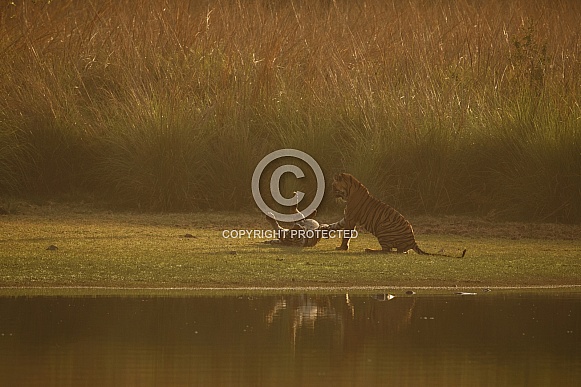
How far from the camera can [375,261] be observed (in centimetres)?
1191

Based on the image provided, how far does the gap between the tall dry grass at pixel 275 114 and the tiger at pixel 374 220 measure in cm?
256

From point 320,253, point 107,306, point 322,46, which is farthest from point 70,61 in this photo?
point 107,306

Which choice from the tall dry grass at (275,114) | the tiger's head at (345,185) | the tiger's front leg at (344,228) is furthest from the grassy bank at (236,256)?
the tall dry grass at (275,114)

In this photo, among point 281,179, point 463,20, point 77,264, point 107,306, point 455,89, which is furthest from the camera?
point 463,20

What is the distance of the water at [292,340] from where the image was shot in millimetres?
6777

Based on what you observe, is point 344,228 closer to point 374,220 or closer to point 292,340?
point 374,220

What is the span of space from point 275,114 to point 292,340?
8937 mm

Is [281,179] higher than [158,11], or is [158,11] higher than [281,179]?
[158,11]

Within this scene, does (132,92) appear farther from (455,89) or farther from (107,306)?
(107,306)

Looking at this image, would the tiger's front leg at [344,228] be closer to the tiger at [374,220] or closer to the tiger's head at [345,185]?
the tiger at [374,220]

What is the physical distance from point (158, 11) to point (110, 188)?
4.31 meters

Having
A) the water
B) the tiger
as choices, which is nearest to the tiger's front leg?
the tiger

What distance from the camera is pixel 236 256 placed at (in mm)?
11992

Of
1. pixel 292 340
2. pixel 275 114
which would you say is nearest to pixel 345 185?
pixel 275 114
